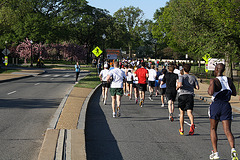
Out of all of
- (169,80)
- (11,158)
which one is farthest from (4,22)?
(11,158)

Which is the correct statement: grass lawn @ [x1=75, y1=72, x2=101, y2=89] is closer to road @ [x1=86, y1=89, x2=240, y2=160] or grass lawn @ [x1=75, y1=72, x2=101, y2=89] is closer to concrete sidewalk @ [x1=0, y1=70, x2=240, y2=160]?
road @ [x1=86, y1=89, x2=240, y2=160]

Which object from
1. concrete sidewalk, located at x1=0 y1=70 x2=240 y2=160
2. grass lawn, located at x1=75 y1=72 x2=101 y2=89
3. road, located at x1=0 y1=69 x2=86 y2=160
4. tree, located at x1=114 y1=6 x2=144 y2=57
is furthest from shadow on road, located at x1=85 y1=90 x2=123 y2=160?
tree, located at x1=114 y1=6 x2=144 y2=57

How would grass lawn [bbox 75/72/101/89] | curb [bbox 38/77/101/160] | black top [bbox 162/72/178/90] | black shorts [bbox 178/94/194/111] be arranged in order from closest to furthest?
curb [bbox 38/77/101/160] → black shorts [bbox 178/94/194/111] → black top [bbox 162/72/178/90] → grass lawn [bbox 75/72/101/89]

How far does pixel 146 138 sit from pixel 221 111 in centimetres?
252

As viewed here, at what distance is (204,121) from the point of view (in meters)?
12.0

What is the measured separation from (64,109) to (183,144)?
5.88 metres

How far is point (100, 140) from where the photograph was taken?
8.61 metres

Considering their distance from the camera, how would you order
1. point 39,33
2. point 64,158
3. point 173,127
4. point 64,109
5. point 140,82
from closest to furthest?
point 64,158
point 173,127
point 64,109
point 140,82
point 39,33

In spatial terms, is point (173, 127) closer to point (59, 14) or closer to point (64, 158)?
point (64, 158)

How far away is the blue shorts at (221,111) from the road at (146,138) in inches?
34.1

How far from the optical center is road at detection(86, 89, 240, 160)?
286 inches

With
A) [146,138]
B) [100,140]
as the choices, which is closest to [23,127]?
[100,140]

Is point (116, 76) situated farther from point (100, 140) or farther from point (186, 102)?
point (100, 140)

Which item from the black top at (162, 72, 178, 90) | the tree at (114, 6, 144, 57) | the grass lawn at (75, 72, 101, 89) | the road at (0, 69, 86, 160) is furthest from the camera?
the tree at (114, 6, 144, 57)
